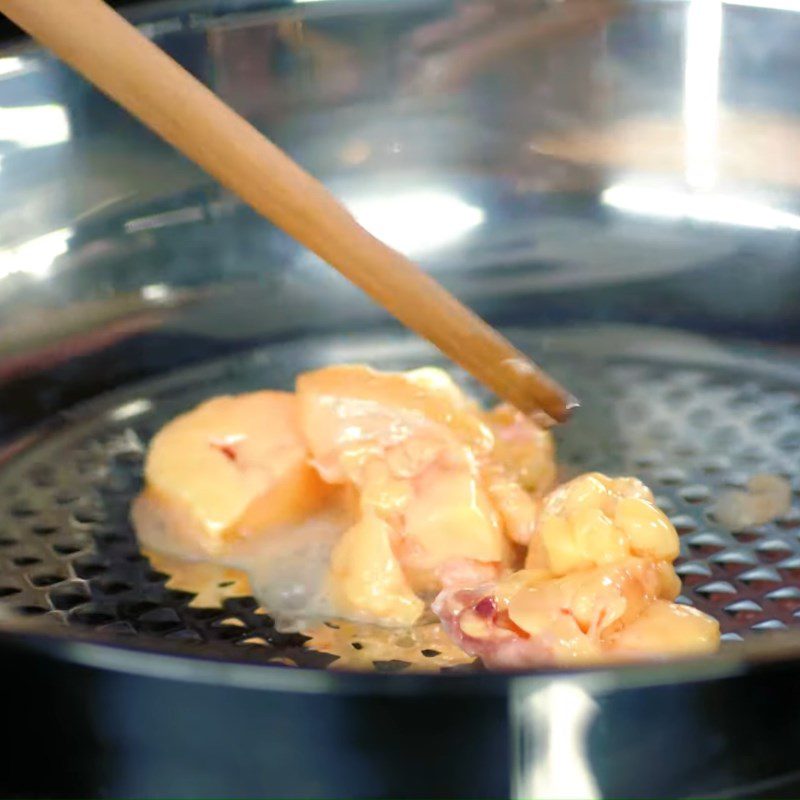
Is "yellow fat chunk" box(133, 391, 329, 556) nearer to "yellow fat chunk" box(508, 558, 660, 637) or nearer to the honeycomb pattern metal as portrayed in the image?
the honeycomb pattern metal

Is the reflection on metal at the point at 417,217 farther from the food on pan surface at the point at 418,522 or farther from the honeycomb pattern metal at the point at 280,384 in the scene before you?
the food on pan surface at the point at 418,522

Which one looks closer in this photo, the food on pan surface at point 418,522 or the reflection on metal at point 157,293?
the food on pan surface at point 418,522

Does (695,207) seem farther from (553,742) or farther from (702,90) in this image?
(553,742)

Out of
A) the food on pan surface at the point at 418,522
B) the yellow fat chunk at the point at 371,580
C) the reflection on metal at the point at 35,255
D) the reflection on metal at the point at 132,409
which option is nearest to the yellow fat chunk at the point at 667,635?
the food on pan surface at the point at 418,522

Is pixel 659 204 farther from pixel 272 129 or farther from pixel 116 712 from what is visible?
pixel 116 712

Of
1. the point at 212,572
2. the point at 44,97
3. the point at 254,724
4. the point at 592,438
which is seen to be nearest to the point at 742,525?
the point at 592,438

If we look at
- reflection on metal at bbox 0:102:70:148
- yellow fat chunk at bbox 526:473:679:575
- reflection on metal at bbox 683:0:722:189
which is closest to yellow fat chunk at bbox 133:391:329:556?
yellow fat chunk at bbox 526:473:679:575

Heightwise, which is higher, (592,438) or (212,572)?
(592,438)
